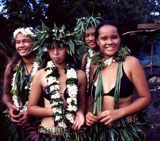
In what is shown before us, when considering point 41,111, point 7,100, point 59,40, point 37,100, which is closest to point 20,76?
point 7,100

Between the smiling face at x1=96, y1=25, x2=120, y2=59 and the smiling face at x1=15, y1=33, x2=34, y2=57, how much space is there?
103 cm

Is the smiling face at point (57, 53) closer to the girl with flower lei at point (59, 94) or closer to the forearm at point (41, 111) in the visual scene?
the girl with flower lei at point (59, 94)

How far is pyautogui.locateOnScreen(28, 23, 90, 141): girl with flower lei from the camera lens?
2076 mm

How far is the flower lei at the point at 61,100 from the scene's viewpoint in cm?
206

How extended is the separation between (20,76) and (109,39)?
136 cm

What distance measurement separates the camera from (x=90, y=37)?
129 inches

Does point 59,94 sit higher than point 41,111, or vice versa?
point 59,94

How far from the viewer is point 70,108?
2.07 m

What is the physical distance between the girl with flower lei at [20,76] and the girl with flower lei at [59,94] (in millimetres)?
520

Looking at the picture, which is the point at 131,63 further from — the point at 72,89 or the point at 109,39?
the point at 72,89

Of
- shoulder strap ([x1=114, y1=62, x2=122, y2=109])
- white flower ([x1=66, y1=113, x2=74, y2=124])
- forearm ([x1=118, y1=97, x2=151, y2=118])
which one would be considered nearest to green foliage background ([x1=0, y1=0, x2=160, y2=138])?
white flower ([x1=66, y1=113, x2=74, y2=124])

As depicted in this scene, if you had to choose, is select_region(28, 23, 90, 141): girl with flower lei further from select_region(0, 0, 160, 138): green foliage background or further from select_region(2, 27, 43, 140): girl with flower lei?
select_region(0, 0, 160, 138): green foliage background

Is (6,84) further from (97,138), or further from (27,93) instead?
(97,138)

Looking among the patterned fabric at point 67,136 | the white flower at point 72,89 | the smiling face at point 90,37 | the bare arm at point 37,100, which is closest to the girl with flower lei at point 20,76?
the bare arm at point 37,100
